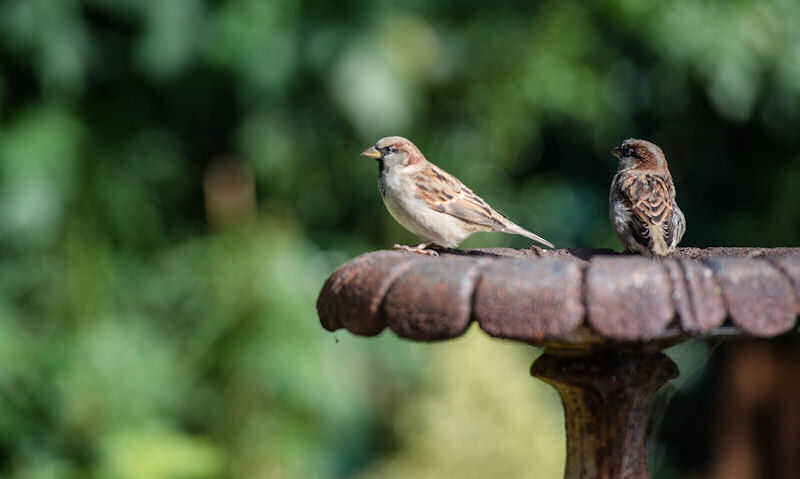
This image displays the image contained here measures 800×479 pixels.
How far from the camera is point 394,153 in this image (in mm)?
3332

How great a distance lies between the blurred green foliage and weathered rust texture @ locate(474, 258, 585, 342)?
3134 millimetres

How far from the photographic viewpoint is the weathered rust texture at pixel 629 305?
186cm

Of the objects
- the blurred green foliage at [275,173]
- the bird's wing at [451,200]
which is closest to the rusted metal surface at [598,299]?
the bird's wing at [451,200]

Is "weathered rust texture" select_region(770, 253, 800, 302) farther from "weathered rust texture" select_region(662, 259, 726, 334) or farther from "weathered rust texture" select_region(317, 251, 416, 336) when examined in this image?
"weathered rust texture" select_region(317, 251, 416, 336)

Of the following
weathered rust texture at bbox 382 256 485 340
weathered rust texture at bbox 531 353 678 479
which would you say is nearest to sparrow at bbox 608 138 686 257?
weathered rust texture at bbox 531 353 678 479

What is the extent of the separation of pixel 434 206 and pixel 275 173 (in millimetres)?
2706

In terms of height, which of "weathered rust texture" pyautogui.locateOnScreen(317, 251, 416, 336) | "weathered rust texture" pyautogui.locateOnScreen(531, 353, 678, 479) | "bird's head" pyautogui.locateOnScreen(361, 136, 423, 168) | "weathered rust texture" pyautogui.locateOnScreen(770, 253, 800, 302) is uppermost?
"bird's head" pyautogui.locateOnScreen(361, 136, 423, 168)

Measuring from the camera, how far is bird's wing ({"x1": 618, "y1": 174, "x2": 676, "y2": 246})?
2.77 metres

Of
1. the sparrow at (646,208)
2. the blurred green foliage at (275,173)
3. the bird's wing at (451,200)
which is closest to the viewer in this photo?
the sparrow at (646,208)

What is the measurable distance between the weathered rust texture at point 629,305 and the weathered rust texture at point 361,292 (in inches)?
16.5

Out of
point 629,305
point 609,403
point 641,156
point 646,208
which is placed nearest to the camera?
point 629,305

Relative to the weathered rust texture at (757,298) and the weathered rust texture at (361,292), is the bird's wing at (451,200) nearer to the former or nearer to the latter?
the weathered rust texture at (361,292)

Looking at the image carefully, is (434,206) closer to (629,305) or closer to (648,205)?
(648,205)

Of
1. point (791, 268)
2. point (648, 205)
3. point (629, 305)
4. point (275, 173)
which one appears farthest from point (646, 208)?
point (275, 173)
